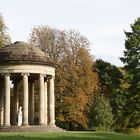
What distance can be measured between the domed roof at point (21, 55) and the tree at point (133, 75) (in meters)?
19.6

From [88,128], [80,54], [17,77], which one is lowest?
[88,128]

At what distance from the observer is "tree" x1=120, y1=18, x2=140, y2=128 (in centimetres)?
6888

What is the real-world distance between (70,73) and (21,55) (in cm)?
1739

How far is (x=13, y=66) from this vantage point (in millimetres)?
51500

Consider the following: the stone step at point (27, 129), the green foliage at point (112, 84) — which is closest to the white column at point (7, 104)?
the stone step at point (27, 129)

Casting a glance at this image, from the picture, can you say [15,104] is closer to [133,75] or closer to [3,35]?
[3,35]

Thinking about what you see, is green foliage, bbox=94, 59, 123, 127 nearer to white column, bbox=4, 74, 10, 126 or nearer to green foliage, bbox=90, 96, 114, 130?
green foliage, bbox=90, 96, 114, 130

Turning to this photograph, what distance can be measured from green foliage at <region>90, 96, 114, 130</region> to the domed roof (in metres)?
13.1

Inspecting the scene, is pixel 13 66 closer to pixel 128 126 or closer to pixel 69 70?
pixel 69 70

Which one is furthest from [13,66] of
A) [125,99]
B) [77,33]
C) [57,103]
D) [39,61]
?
[125,99]

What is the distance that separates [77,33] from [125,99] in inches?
472

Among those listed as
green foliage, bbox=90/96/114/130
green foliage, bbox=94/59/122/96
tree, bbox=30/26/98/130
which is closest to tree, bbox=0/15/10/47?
tree, bbox=30/26/98/130

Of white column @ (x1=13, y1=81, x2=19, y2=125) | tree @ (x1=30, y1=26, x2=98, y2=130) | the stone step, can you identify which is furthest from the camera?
tree @ (x1=30, y1=26, x2=98, y2=130)

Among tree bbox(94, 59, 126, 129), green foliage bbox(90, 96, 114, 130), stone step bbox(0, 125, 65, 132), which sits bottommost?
stone step bbox(0, 125, 65, 132)
